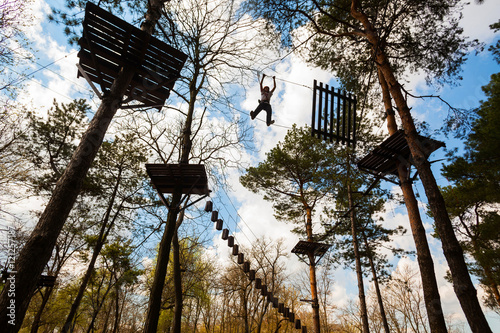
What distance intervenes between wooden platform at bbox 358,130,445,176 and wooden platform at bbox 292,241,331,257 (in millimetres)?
4214

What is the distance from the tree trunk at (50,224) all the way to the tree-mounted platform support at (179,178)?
1751mm

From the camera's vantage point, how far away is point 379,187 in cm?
1210

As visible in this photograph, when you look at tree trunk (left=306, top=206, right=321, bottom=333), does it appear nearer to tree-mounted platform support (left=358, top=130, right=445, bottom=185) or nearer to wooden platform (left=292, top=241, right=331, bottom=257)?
wooden platform (left=292, top=241, right=331, bottom=257)

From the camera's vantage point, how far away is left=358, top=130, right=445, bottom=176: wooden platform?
5.19m

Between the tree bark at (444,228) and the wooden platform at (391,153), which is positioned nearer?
the tree bark at (444,228)

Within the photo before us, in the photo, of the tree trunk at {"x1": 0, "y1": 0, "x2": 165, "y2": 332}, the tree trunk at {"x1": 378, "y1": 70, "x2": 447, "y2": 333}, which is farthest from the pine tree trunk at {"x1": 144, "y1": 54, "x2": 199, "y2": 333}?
the tree trunk at {"x1": 378, "y1": 70, "x2": 447, "y2": 333}

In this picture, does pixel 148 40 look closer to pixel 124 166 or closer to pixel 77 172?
pixel 77 172

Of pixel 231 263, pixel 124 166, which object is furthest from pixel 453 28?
pixel 231 263

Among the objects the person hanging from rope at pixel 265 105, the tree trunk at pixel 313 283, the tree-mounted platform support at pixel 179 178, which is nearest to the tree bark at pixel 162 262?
the tree-mounted platform support at pixel 179 178

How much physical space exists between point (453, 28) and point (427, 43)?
0.59 meters

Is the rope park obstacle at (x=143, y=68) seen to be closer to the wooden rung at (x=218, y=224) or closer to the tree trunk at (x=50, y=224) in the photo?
the tree trunk at (x=50, y=224)

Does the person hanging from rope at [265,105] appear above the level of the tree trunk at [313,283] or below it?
above

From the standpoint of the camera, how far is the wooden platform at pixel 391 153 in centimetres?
519

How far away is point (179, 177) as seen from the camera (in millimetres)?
6348
